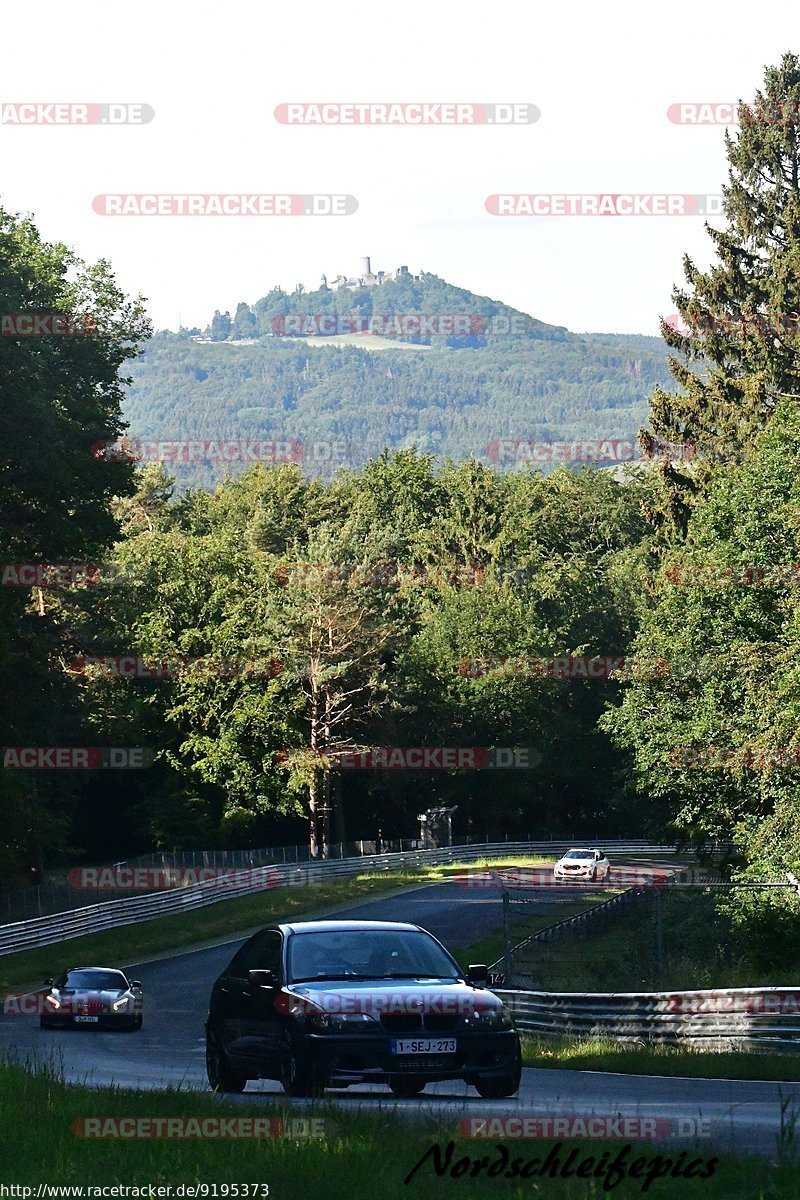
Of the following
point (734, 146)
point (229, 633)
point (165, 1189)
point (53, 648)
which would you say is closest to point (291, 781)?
point (229, 633)

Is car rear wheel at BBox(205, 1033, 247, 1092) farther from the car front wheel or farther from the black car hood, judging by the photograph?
the car front wheel

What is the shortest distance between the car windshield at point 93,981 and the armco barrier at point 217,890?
1223 cm

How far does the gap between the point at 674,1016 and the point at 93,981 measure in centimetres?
1196

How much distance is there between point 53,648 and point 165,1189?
39158 millimetres

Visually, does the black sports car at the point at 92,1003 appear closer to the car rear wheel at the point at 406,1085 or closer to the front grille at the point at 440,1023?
the car rear wheel at the point at 406,1085

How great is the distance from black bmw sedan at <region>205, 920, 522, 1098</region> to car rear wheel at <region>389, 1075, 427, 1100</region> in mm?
11

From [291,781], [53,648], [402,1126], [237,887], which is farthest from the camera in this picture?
[291,781]

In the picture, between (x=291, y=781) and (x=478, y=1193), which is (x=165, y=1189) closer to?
(x=478, y=1193)

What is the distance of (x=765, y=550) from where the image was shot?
4059 centimetres

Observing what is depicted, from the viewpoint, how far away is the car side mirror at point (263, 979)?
506 inches

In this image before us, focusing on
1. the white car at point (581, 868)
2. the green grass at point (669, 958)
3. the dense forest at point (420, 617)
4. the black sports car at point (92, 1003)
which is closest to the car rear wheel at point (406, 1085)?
the green grass at point (669, 958)

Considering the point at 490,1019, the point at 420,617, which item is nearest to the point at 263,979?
the point at 490,1019

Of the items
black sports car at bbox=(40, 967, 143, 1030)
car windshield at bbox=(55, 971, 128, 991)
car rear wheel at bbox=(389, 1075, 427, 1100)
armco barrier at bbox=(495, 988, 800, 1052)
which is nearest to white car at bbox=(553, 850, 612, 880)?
car windshield at bbox=(55, 971, 128, 991)

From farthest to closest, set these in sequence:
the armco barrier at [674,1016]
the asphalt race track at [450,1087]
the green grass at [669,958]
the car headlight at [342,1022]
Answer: the green grass at [669,958] < the armco barrier at [674,1016] < the car headlight at [342,1022] < the asphalt race track at [450,1087]
